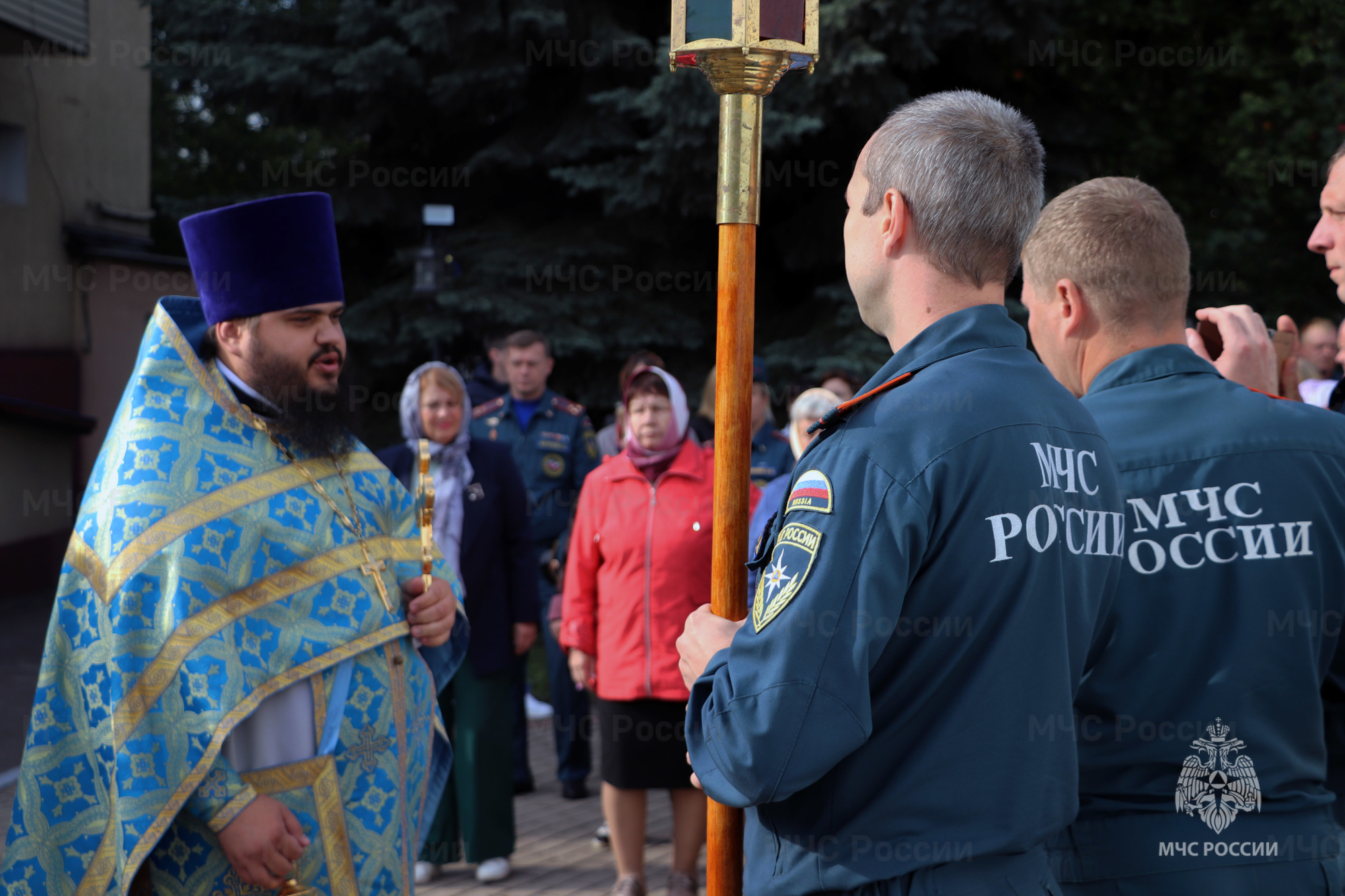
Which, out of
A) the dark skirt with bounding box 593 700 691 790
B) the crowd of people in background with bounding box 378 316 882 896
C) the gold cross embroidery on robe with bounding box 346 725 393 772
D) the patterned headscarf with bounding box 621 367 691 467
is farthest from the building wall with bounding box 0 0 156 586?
the gold cross embroidery on robe with bounding box 346 725 393 772

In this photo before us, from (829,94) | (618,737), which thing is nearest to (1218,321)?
(618,737)

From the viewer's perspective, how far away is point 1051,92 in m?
12.3

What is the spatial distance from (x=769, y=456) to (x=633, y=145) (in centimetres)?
536

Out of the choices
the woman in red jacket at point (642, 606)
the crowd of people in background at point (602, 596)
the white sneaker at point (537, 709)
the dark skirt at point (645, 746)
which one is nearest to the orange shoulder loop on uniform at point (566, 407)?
the crowd of people in background at point (602, 596)

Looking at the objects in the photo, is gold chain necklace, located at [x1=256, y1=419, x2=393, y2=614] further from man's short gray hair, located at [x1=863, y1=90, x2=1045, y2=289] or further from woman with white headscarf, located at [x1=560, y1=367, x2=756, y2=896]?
woman with white headscarf, located at [x1=560, y1=367, x2=756, y2=896]

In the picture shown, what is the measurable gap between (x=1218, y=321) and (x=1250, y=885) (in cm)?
125

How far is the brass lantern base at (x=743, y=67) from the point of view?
2031 millimetres

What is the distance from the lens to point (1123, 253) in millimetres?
2326

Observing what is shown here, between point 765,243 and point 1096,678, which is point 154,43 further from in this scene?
point 1096,678

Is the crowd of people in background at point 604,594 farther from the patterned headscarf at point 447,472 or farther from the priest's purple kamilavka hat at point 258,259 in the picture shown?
the priest's purple kamilavka hat at point 258,259

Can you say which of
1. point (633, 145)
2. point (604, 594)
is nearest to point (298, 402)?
point (604, 594)

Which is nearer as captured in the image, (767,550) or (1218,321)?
(767,550)

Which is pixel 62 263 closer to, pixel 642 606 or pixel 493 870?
pixel 493 870

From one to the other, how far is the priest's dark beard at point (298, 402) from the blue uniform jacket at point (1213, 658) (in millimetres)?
1923
